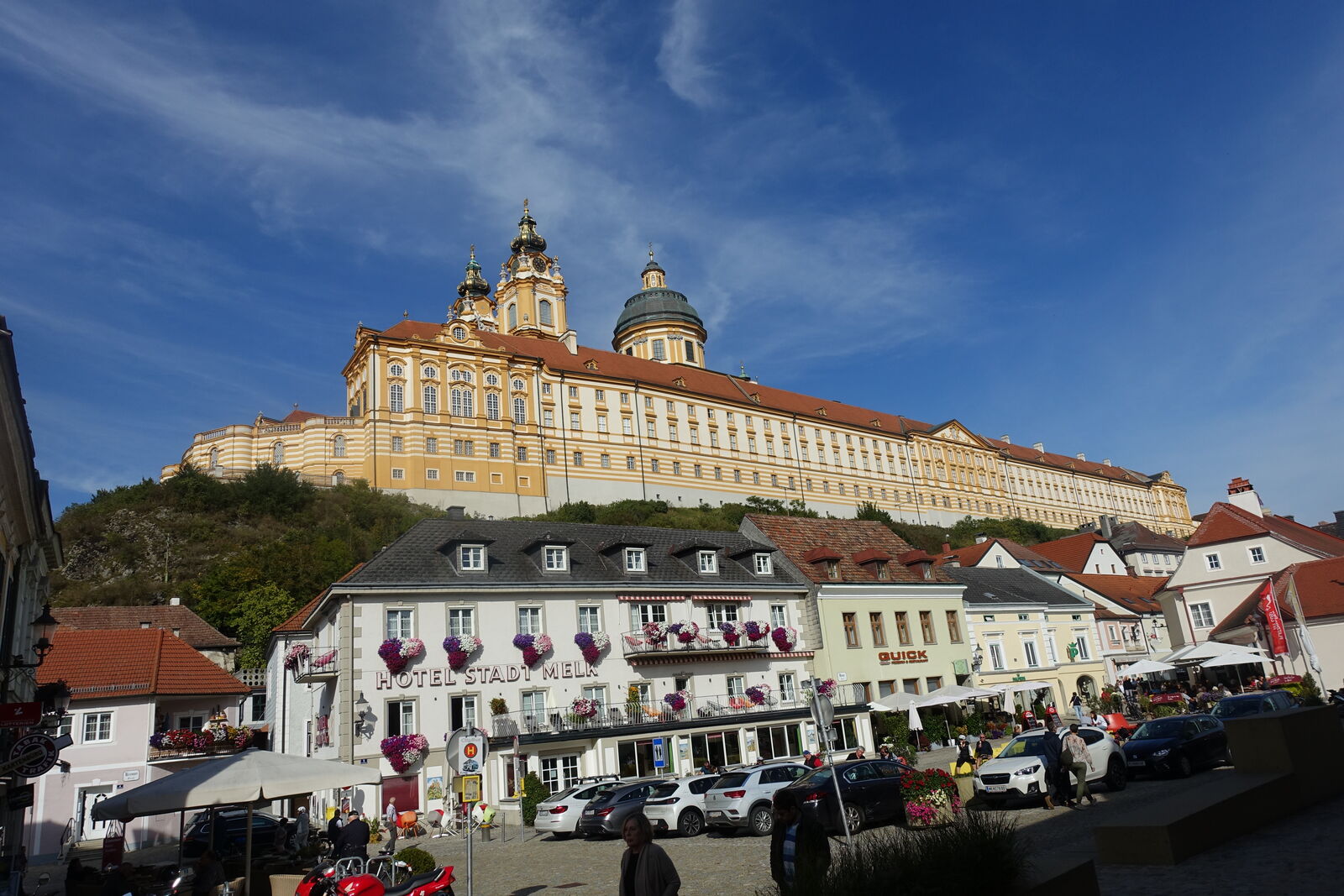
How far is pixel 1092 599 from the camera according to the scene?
54500 millimetres

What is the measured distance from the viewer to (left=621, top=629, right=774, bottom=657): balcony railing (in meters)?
32.9

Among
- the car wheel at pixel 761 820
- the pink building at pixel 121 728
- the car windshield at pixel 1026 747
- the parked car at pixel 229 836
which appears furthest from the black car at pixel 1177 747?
the pink building at pixel 121 728

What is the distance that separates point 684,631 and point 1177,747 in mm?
16540

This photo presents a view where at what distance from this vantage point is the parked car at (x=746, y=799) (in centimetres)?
1928

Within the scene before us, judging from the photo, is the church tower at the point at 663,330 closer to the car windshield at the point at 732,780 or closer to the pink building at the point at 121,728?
the pink building at the point at 121,728

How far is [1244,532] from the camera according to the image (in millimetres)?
48656

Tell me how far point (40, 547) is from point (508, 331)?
279 feet

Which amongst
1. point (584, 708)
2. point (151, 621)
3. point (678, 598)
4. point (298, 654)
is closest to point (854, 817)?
point (584, 708)

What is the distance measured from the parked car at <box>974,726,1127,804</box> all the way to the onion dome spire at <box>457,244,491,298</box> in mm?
102895

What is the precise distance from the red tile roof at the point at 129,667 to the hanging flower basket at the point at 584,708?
15.9m

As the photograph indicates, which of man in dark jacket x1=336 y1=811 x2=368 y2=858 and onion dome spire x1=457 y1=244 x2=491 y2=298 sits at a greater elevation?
onion dome spire x1=457 y1=244 x2=491 y2=298

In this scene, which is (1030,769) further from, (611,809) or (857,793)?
(611,809)

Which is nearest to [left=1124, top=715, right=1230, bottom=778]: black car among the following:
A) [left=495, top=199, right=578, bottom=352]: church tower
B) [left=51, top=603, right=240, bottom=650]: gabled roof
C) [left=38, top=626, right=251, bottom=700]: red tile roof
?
[left=38, top=626, right=251, bottom=700]: red tile roof

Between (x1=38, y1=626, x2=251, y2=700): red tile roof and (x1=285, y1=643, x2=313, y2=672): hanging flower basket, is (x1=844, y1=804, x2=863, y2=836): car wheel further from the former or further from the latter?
(x1=38, y1=626, x2=251, y2=700): red tile roof
